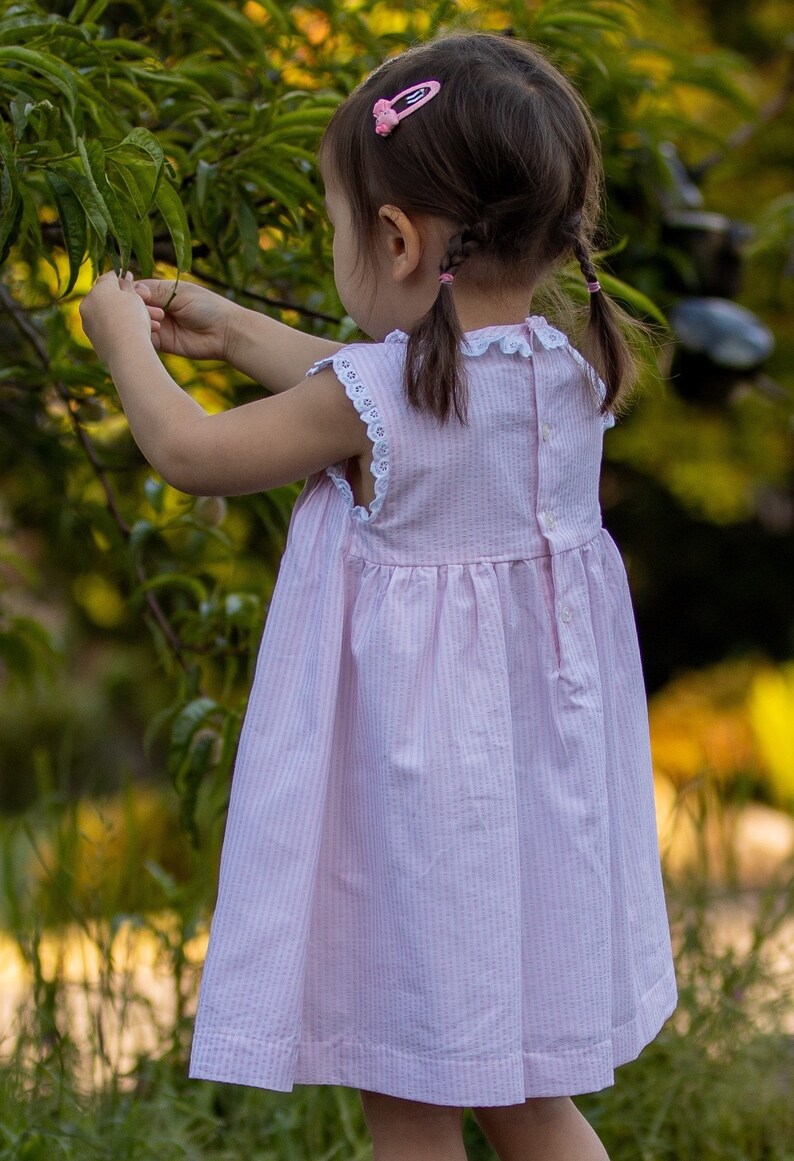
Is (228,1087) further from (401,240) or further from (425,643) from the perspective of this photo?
(401,240)

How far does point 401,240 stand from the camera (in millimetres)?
1370

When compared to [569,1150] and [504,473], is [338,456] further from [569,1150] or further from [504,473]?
[569,1150]

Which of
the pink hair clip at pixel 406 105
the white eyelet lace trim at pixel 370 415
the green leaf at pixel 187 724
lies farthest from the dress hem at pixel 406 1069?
the pink hair clip at pixel 406 105

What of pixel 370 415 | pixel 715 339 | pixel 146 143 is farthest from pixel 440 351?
pixel 715 339

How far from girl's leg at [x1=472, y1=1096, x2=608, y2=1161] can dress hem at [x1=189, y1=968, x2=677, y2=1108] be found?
0.29 feet

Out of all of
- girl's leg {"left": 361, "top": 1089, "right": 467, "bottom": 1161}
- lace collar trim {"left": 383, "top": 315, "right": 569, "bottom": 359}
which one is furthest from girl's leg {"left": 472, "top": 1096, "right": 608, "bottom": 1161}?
lace collar trim {"left": 383, "top": 315, "right": 569, "bottom": 359}

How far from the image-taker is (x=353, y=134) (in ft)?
4.59

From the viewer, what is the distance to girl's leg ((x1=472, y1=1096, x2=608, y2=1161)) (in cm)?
150

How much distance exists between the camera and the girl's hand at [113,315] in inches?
54.5

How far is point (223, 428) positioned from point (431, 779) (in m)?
0.40

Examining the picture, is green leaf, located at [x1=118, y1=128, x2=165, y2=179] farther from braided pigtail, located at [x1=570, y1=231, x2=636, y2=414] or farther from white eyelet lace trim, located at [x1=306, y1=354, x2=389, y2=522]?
braided pigtail, located at [x1=570, y1=231, x2=636, y2=414]

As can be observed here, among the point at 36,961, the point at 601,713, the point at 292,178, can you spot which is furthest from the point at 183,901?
the point at 292,178

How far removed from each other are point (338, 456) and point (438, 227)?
244 mm

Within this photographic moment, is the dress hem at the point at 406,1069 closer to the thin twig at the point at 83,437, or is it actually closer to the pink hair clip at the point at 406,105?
the thin twig at the point at 83,437
